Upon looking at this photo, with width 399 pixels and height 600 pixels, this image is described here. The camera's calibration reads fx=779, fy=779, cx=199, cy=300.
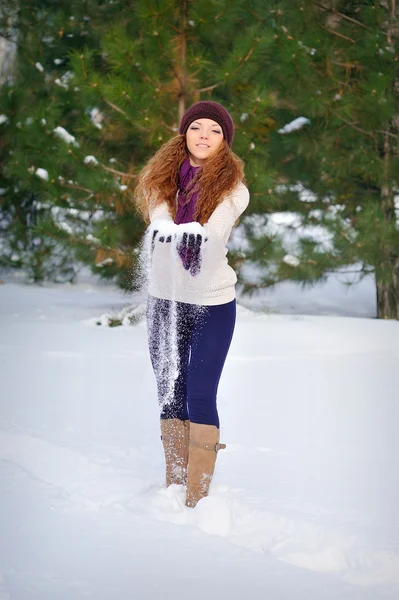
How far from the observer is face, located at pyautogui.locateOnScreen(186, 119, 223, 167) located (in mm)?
2615

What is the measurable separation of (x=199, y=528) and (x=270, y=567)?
34 cm

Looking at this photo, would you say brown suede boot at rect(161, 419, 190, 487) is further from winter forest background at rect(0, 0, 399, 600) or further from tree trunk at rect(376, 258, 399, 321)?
tree trunk at rect(376, 258, 399, 321)

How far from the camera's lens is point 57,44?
8.98 m

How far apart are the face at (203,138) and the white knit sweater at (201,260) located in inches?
6.8

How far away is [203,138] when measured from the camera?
2619 mm

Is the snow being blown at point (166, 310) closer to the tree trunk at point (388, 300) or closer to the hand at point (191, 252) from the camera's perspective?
the hand at point (191, 252)

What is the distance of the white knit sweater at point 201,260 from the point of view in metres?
2.43

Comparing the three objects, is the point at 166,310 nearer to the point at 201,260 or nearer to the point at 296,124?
the point at 201,260

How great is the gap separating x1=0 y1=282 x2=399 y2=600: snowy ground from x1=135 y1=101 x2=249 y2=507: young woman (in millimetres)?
248

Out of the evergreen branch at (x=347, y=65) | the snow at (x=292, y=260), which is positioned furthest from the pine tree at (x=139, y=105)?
the evergreen branch at (x=347, y=65)

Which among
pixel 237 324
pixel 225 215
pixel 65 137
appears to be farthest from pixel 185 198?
pixel 237 324

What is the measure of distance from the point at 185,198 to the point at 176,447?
86 centimetres

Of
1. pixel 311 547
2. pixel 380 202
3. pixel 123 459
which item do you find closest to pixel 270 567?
pixel 311 547

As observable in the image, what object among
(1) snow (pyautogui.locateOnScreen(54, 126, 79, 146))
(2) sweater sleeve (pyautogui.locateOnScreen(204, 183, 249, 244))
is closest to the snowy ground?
(2) sweater sleeve (pyautogui.locateOnScreen(204, 183, 249, 244))
